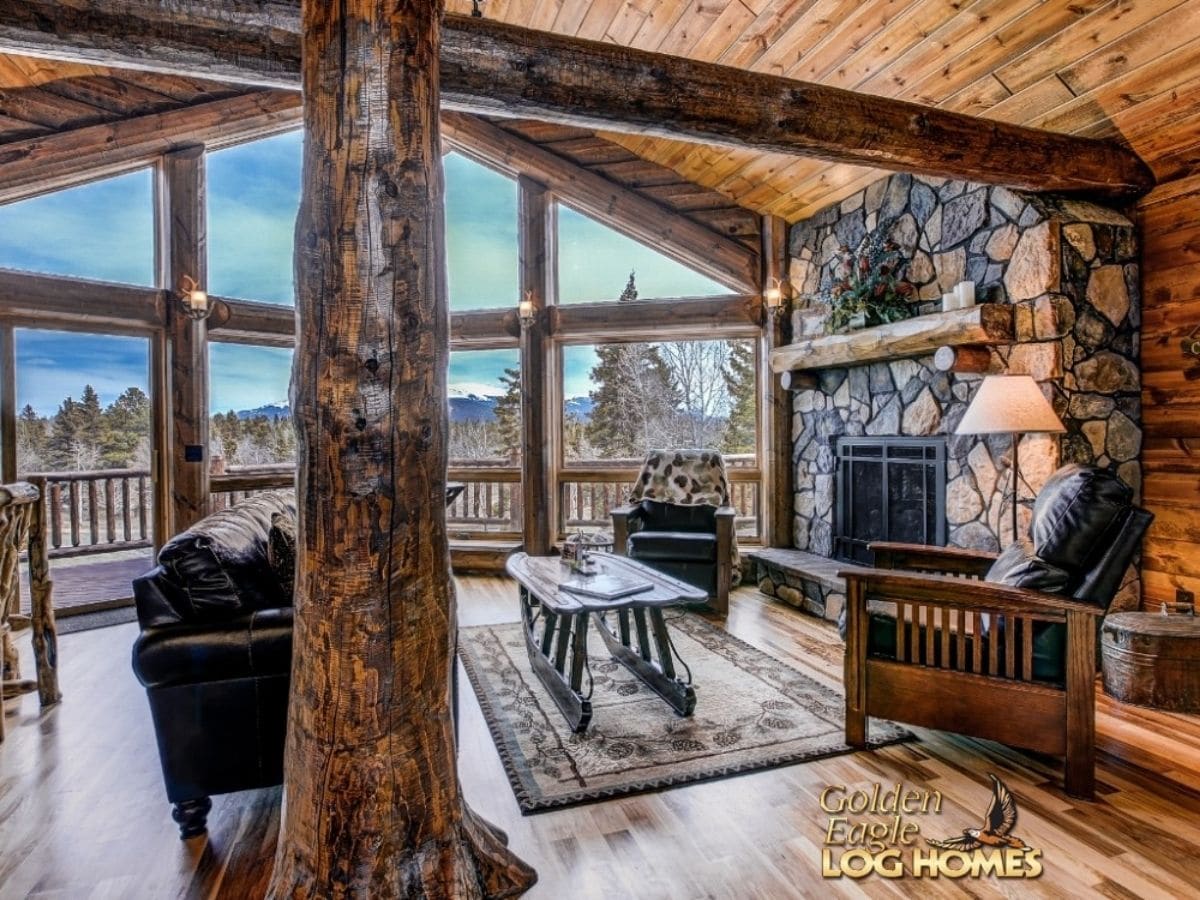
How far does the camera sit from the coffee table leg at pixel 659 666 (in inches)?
111

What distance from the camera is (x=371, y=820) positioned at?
1.44 meters

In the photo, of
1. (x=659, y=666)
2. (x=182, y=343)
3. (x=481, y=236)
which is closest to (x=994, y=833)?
(x=659, y=666)

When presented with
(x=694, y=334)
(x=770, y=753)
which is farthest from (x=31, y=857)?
(x=694, y=334)

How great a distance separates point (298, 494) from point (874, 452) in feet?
13.1

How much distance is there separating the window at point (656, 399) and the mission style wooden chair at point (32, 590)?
3.69 meters

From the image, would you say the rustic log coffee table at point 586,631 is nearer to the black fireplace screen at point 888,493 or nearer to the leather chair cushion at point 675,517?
the leather chair cushion at point 675,517

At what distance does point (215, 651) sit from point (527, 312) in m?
4.13

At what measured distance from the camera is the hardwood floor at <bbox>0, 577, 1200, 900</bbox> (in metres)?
1.76

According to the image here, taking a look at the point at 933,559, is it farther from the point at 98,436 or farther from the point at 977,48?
the point at 98,436

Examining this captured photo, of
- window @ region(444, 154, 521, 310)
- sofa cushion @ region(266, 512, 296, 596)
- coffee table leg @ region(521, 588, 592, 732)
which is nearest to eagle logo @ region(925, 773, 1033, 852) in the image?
coffee table leg @ region(521, 588, 592, 732)

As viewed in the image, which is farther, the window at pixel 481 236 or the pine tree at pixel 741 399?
the window at pixel 481 236

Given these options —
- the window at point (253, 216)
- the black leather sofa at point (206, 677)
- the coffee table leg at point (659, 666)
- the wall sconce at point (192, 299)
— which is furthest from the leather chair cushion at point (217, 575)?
the window at point (253, 216)

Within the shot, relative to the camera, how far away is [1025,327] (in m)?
3.43

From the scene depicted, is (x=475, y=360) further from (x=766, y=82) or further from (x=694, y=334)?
(x=766, y=82)
